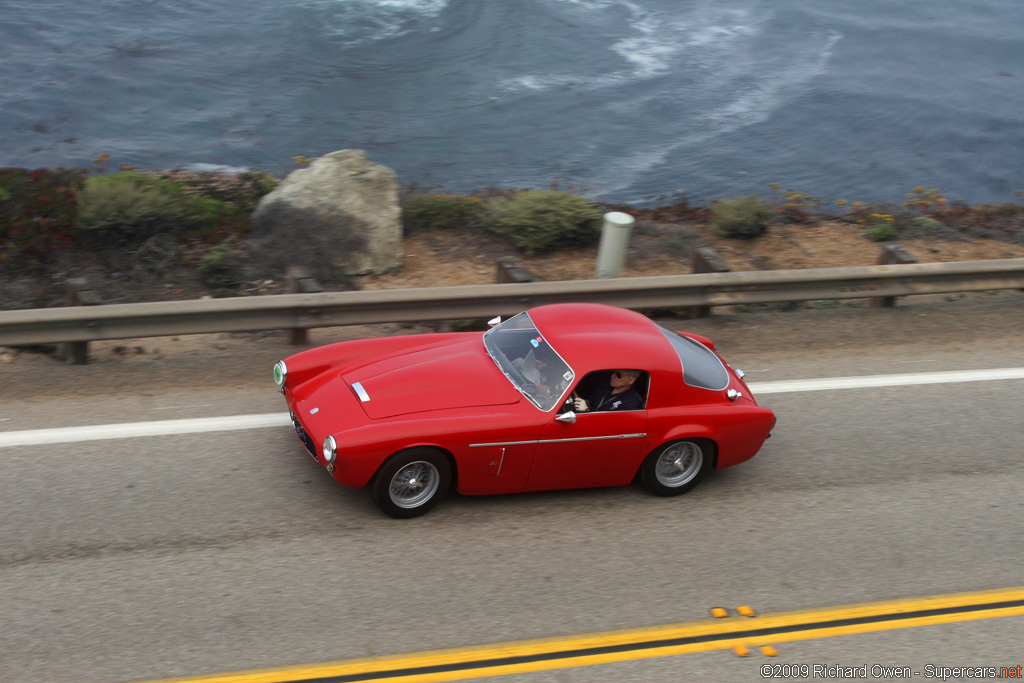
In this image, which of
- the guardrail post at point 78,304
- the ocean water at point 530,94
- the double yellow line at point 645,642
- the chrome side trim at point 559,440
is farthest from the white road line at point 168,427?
the ocean water at point 530,94

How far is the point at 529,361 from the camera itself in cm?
644

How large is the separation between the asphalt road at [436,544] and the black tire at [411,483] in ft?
0.43

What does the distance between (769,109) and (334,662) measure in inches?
881

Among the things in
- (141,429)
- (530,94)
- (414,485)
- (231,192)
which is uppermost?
(530,94)

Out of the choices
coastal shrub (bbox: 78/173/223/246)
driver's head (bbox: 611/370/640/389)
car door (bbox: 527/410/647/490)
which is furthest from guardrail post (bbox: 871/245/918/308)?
coastal shrub (bbox: 78/173/223/246)

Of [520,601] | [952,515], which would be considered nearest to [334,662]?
[520,601]

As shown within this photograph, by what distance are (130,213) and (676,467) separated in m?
6.92

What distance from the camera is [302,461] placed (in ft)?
21.4

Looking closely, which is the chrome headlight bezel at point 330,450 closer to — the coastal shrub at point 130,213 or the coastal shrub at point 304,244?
the coastal shrub at point 304,244

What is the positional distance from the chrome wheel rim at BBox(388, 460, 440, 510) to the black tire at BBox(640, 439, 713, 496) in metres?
1.53

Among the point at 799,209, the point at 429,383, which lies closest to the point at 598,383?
the point at 429,383

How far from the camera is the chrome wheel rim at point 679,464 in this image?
643 centimetres

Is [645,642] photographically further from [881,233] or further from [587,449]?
[881,233]

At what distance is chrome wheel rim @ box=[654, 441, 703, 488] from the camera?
643 cm
